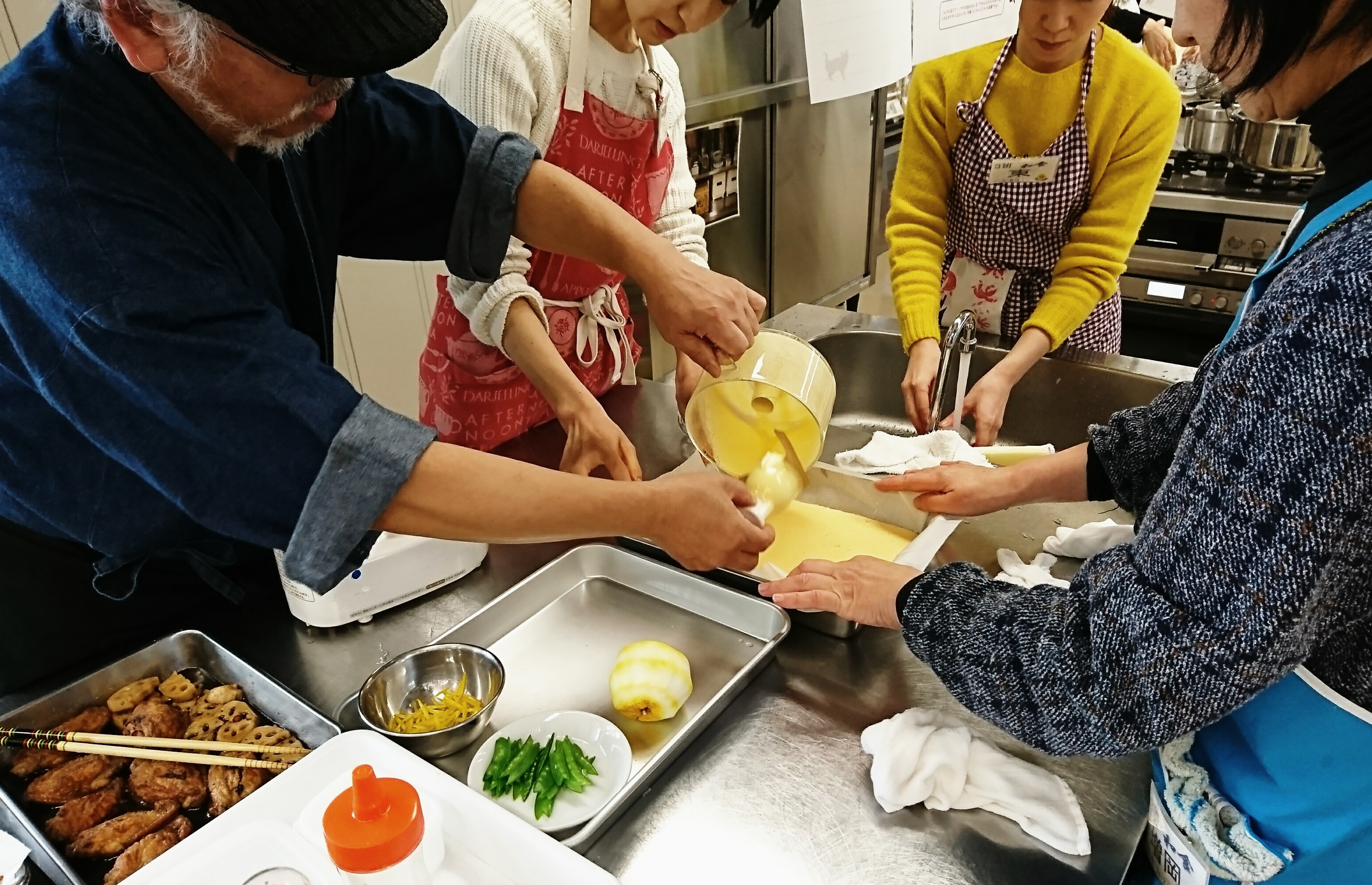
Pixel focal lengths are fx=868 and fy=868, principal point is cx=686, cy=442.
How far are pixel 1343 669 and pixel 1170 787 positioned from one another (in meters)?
0.21

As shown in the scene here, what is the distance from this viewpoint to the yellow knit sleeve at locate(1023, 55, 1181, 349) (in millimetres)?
1876

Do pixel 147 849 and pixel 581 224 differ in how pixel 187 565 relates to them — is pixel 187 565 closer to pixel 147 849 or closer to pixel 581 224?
pixel 147 849

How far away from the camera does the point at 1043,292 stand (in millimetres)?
2184

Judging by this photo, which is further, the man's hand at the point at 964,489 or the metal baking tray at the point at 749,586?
the man's hand at the point at 964,489

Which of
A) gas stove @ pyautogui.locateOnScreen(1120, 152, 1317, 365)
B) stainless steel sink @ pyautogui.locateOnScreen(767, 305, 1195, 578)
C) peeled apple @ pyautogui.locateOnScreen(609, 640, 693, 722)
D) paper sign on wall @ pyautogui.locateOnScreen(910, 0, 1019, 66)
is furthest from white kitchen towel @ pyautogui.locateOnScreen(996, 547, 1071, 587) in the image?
gas stove @ pyautogui.locateOnScreen(1120, 152, 1317, 365)

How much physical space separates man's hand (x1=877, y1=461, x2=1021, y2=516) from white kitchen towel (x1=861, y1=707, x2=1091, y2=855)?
48cm

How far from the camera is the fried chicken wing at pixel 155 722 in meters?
1.03

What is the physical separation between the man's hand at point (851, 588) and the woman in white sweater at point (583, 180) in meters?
0.41

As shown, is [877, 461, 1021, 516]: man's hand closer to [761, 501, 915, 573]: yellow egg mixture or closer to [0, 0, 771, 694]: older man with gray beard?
[761, 501, 915, 573]: yellow egg mixture

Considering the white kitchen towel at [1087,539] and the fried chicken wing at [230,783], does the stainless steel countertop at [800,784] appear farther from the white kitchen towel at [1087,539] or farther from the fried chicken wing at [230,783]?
the white kitchen towel at [1087,539]

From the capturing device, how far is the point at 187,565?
1211 millimetres

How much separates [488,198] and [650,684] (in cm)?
76

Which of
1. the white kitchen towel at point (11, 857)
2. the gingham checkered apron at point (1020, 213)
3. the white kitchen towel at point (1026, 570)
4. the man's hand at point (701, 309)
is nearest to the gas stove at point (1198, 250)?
the gingham checkered apron at point (1020, 213)

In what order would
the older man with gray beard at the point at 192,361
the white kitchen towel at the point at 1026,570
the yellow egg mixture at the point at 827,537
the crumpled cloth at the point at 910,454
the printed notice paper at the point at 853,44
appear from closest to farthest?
1. the older man with gray beard at the point at 192,361
2. the white kitchen towel at the point at 1026,570
3. the yellow egg mixture at the point at 827,537
4. the crumpled cloth at the point at 910,454
5. the printed notice paper at the point at 853,44
